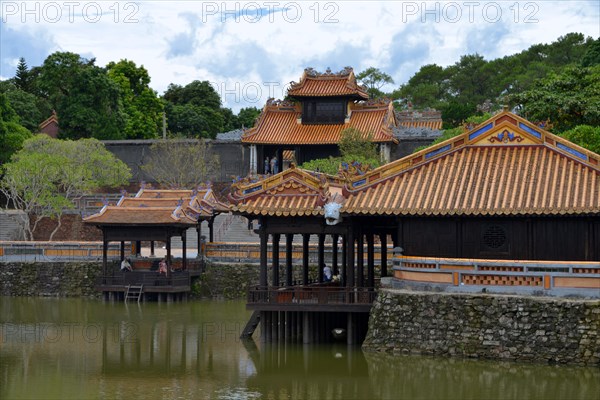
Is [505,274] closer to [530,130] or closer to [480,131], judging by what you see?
[530,130]

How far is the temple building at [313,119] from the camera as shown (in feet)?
205

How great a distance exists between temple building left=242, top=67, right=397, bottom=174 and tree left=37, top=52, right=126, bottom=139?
12297 millimetres

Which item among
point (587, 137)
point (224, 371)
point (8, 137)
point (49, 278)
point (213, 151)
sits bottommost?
point (224, 371)

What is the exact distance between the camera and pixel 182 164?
204 ft

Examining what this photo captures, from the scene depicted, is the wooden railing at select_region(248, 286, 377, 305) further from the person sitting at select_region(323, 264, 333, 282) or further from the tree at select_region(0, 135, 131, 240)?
the tree at select_region(0, 135, 131, 240)

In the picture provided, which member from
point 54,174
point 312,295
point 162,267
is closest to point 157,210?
point 162,267

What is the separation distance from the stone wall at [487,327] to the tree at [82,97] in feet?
150

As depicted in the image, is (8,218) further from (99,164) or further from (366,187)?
(366,187)

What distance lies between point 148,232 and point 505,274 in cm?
2029

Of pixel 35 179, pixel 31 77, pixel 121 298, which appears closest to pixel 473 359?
pixel 121 298

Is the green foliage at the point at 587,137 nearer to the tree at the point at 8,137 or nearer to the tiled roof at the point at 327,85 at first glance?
the tiled roof at the point at 327,85

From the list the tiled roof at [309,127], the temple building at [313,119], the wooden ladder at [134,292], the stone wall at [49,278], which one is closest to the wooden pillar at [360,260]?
the wooden ladder at [134,292]

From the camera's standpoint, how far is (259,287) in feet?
97.9

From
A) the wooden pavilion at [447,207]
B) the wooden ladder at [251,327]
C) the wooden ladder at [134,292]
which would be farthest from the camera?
the wooden ladder at [134,292]
